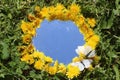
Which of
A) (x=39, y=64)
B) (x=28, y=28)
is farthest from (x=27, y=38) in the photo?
(x=39, y=64)

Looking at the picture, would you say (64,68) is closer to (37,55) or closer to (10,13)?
(37,55)

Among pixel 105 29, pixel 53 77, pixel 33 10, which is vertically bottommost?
pixel 53 77

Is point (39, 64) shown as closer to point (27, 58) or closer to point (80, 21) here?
point (27, 58)

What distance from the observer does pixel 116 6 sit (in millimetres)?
3377

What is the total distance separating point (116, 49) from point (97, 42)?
0.63 ft

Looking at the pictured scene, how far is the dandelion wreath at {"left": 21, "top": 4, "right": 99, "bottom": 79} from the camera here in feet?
10.3

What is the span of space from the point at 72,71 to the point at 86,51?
0.57 ft

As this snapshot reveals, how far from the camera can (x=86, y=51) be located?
125 inches

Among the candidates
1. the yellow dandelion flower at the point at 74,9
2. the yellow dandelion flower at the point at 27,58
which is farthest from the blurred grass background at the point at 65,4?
the yellow dandelion flower at the point at 74,9

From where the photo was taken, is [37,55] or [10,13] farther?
[10,13]

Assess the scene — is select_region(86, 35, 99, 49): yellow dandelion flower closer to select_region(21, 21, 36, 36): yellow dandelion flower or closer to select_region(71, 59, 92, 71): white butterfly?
select_region(71, 59, 92, 71): white butterfly

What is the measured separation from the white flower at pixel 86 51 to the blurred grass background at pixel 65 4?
0.10 meters

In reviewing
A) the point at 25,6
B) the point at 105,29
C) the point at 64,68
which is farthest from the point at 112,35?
the point at 25,6

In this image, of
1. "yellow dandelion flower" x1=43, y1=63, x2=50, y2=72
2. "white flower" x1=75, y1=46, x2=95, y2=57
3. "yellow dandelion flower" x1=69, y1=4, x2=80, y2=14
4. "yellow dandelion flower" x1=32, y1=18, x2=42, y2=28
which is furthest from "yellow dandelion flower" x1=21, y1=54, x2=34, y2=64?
"yellow dandelion flower" x1=69, y1=4, x2=80, y2=14
